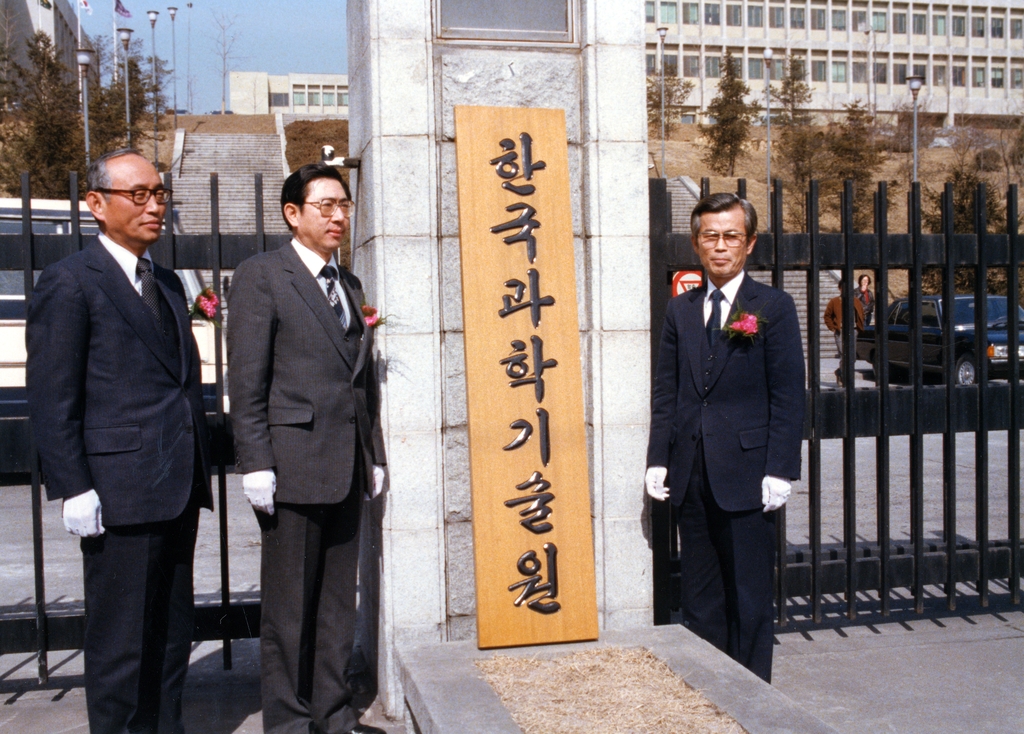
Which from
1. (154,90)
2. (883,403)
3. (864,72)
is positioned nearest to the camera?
(883,403)

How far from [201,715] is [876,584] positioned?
3.50 m

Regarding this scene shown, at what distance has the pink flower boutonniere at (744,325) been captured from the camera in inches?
161

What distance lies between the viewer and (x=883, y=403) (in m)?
5.32

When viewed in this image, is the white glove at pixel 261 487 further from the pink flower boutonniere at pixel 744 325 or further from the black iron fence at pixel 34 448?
the pink flower boutonniere at pixel 744 325

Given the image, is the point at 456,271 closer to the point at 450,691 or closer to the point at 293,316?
the point at 293,316

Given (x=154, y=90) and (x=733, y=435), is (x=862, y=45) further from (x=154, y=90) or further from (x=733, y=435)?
(x=733, y=435)

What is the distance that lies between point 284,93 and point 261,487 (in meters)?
76.5

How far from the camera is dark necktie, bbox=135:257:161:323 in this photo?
12.5 feet

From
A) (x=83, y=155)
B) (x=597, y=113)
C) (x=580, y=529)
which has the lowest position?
(x=580, y=529)

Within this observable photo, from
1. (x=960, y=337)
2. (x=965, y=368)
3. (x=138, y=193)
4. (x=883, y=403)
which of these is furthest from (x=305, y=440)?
(x=965, y=368)

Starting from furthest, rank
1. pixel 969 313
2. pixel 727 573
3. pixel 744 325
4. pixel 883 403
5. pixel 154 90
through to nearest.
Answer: pixel 154 90
pixel 969 313
pixel 883 403
pixel 727 573
pixel 744 325

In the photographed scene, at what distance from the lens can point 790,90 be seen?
45.5m

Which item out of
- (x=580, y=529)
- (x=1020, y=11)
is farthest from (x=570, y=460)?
(x=1020, y=11)

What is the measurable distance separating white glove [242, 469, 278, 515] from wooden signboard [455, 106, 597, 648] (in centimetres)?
88
